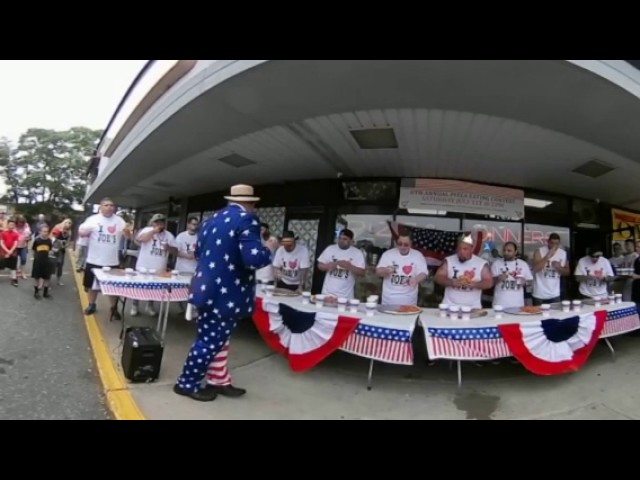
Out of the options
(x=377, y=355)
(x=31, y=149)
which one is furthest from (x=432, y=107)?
(x=31, y=149)

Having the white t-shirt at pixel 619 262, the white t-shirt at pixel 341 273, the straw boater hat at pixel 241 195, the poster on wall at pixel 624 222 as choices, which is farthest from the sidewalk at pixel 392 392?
the poster on wall at pixel 624 222

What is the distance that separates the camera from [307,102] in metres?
3.96

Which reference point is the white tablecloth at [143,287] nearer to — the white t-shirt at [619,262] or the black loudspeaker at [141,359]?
the black loudspeaker at [141,359]

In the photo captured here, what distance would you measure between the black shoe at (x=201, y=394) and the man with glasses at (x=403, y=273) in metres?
2.47

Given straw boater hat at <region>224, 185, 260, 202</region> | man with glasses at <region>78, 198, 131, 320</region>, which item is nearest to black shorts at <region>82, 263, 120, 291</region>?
man with glasses at <region>78, 198, 131, 320</region>

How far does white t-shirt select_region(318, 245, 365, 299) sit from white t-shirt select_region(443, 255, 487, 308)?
122cm

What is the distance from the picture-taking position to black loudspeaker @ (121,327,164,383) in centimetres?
350

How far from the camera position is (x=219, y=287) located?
315 cm

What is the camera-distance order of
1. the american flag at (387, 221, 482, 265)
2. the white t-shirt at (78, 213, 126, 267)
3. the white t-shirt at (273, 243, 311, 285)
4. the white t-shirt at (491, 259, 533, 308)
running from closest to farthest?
the white t-shirt at (491, 259, 533, 308)
the white t-shirt at (78, 213, 126, 267)
the white t-shirt at (273, 243, 311, 285)
the american flag at (387, 221, 482, 265)

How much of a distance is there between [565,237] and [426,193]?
3.35 metres

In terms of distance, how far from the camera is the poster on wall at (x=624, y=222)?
8884 mm

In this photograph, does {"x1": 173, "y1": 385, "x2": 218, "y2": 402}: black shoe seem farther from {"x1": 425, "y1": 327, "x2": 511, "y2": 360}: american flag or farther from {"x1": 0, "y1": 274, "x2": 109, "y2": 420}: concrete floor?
{"x1": 425, "y1": 327, "x2": 511, "y2": 360}: american flag

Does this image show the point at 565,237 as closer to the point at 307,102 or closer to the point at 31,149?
the point at 307,102

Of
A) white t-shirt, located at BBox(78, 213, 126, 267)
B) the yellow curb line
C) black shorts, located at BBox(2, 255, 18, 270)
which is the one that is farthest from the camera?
black shorts, located at BBox(2, 255, 18, 270)
